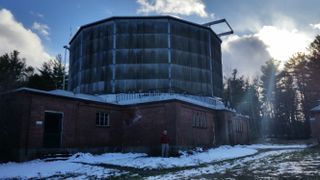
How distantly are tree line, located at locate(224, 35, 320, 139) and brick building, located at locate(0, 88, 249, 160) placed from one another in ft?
95.5

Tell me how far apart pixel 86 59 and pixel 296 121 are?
135 ft

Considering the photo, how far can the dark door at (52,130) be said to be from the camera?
768 inches

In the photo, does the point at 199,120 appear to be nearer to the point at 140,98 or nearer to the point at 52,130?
the point at 140,98

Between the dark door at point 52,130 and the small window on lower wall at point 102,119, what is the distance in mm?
2965

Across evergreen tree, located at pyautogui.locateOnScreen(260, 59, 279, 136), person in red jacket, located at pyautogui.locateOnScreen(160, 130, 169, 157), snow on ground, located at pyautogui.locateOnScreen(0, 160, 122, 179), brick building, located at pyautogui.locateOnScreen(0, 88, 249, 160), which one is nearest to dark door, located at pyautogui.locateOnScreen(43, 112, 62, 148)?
brick building, located at pyautogui.locateOnScreen(0, 88, 249, 160)

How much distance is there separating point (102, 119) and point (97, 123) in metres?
0.64

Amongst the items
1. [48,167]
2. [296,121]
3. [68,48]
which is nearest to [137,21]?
[68,48]

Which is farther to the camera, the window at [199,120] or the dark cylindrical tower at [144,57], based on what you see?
the dark cylindrical tower at [144,57]

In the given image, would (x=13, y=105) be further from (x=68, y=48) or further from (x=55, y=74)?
(x=55, y=74)

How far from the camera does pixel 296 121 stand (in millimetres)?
57375

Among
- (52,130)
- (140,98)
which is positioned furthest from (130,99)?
(52,130)

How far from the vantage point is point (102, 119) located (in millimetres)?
23406

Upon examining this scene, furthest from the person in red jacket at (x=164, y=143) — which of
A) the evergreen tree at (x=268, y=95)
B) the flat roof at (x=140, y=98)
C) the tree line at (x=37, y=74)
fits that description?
the evergreen tree at (x=268, y=95)

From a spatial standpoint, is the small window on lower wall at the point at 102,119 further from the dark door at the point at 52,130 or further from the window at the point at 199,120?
the window at the point at 199,120
